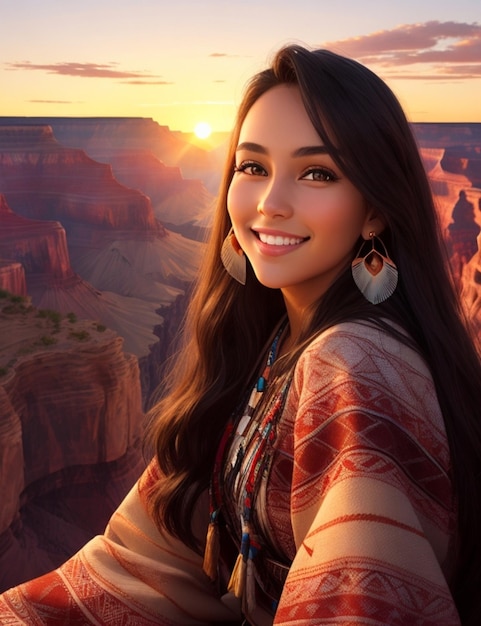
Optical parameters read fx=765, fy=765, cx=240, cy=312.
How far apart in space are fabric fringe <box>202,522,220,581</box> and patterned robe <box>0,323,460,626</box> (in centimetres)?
16

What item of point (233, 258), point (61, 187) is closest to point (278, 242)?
point (233, 258)

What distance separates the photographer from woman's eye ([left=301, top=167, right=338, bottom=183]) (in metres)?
1.46

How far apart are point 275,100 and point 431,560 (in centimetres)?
91

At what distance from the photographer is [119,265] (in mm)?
25797

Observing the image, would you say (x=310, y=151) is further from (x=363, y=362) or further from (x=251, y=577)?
(x=251, y=577)

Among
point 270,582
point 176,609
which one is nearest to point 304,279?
point 270,582

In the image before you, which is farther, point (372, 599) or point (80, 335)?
point (80, 335)

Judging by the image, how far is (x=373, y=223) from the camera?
1.51 m

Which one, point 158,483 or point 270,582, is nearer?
point 270,582

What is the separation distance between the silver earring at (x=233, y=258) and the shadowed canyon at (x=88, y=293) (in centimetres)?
185

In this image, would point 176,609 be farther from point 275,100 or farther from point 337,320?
point 275,100

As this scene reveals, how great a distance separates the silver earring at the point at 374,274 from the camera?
145 cm

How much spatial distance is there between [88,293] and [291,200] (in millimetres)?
19983

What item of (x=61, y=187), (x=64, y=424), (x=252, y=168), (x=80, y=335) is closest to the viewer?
(x=252, y=168)
